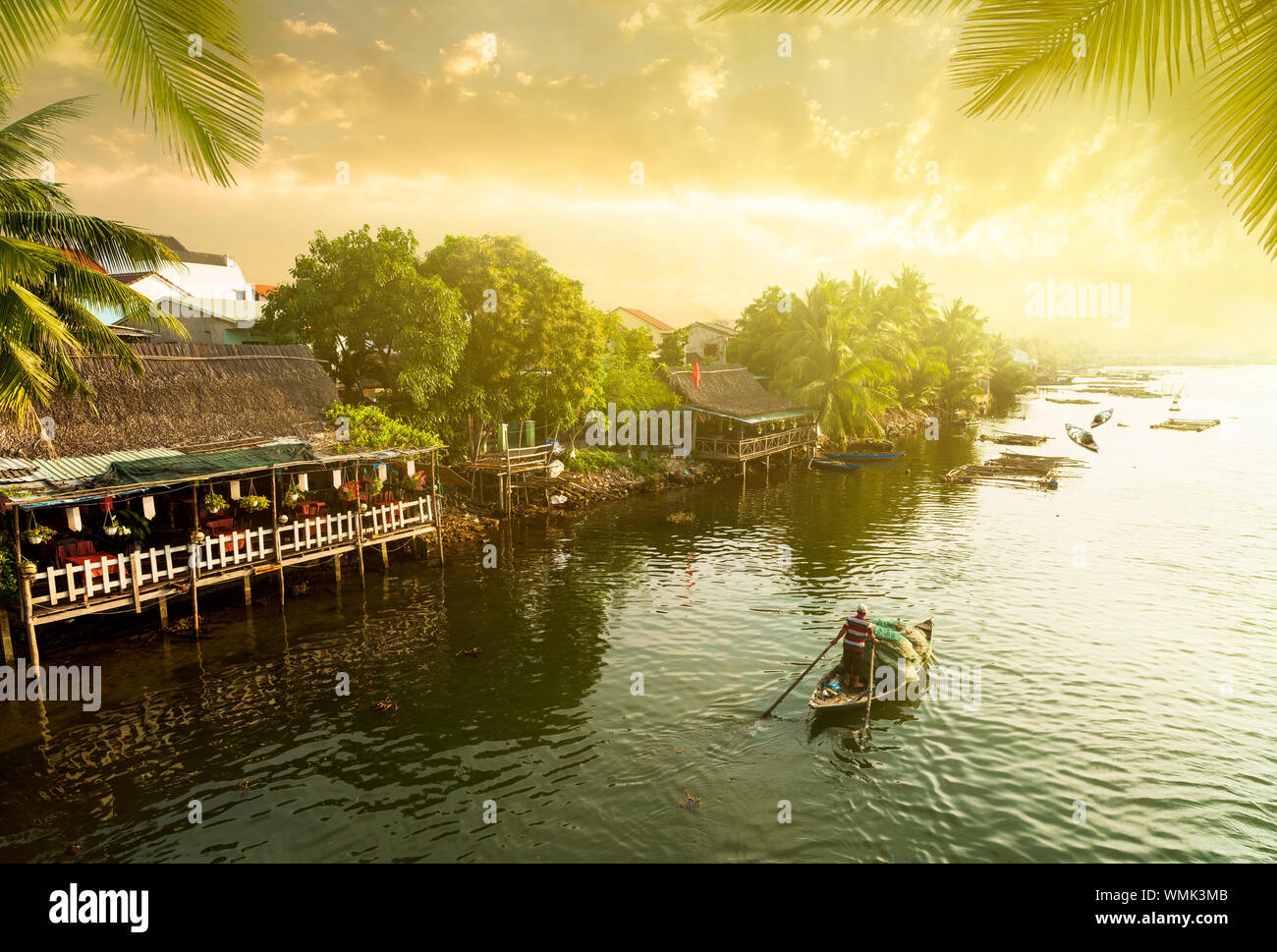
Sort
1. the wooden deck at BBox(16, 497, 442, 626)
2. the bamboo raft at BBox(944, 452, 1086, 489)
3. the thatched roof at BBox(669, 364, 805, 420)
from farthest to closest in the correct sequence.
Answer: the thatched roof at BBox(669, 364, 805, 420) → the bamboo raft at BBox(944, 452, 1086, 489) → the wooden deck at BBox(16, 497, 442, 626)

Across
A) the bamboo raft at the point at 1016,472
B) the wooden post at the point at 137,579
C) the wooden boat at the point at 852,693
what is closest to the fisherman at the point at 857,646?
the wooden boat at the point at 852,693

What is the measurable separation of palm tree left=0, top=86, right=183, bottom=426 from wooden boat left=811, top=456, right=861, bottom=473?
41.6 m

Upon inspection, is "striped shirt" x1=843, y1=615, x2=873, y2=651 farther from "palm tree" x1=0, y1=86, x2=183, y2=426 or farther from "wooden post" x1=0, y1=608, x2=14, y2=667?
"wooden post" x1=0, y1=608, x2=14, y2=667

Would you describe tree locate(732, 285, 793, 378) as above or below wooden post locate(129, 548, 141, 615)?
above

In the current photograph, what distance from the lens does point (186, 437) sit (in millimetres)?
22062

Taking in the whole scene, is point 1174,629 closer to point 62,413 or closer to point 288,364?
point 288,364

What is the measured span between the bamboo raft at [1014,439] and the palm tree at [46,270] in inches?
2515

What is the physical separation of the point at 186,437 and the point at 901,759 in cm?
2262

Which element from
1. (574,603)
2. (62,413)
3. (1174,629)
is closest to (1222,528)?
(1174,629)

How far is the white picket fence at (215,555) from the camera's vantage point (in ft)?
56.9

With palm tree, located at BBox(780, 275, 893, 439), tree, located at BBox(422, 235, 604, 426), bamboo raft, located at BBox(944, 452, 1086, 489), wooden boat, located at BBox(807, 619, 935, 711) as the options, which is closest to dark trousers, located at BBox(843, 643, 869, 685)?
wooden boat, located at BBox(807, 619, 935, 711)

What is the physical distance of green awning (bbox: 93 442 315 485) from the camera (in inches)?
715
